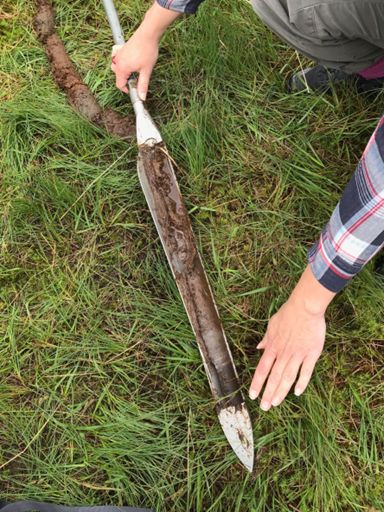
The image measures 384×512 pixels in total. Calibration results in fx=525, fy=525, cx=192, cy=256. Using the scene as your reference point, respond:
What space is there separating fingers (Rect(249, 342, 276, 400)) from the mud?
91mm

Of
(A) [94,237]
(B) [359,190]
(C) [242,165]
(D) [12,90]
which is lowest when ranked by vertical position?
(A) [94,237]

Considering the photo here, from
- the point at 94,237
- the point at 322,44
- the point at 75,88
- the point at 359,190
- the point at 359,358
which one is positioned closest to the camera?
the point at 359,190

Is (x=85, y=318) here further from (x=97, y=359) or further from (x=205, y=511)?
(x=205, y=511)

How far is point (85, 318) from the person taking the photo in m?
1.99

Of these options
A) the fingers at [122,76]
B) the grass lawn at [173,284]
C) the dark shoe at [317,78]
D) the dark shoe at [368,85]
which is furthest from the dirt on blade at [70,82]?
the dark shoe at [368,85]

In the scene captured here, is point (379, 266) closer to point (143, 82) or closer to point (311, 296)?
point (311, 296)

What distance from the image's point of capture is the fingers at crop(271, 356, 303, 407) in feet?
5.40

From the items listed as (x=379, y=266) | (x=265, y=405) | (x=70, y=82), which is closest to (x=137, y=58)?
(x=70, y=82)

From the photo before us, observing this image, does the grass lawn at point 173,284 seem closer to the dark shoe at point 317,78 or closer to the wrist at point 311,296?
the dark shoe at point 317,78

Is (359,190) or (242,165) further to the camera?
(242,165)

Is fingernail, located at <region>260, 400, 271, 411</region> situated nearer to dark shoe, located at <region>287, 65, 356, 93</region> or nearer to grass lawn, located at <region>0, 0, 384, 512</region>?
grass lawn, located at <region>0, 0, 384, 512</region>

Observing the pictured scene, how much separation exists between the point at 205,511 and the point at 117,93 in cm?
164

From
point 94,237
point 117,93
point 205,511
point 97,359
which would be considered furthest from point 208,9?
point 205,511

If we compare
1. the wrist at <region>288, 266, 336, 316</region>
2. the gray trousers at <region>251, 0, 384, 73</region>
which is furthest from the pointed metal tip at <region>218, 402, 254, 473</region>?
the gray trousers at <region>251, 0, 384, 73</region>
